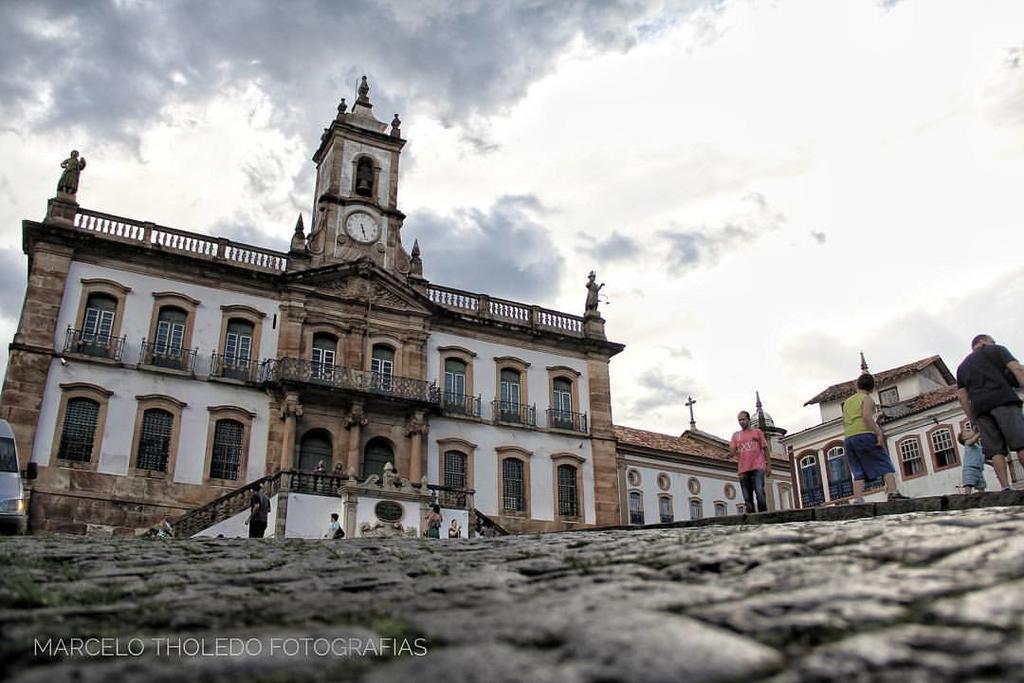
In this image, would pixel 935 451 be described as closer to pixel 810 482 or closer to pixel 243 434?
pixel 810 482

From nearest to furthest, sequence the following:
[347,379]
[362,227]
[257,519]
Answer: [257,519] → [347,379] → [362,227]

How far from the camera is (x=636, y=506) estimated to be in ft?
121

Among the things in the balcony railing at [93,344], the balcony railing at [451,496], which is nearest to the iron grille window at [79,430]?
the balcony railing at [93,344]

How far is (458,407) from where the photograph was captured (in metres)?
29.8

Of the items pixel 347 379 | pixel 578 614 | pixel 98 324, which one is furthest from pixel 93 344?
pixel 578 614

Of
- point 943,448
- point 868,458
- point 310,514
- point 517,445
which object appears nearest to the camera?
point 868,458

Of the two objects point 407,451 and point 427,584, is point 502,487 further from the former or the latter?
point 427,584

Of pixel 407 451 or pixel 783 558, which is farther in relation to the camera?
pixel 407 451

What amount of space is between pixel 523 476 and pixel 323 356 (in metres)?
7.81

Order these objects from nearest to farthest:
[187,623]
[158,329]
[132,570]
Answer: [187,623] < [132,570] < [158,329]

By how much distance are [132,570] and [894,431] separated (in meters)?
35.7

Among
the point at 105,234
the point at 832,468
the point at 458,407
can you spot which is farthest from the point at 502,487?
the point at 832,468

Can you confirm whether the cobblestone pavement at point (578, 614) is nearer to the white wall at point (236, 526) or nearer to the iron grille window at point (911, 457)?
the white wall at point (236, 526)

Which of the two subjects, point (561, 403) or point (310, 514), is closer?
point (310, 514)
